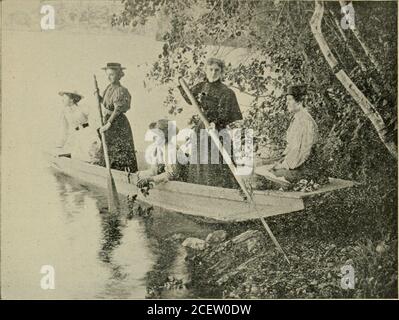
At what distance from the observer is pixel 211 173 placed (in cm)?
528

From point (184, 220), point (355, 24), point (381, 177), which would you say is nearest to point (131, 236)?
point (184, 220)

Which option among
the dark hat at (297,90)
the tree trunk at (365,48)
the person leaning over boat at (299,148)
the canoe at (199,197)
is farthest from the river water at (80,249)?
the tree trunk at (365,48)

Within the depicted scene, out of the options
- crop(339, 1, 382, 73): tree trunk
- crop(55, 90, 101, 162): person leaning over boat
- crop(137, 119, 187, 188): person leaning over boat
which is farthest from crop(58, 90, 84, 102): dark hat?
crop(339, 1, 382, 73): tree trunk

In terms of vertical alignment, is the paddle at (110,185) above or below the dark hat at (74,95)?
below

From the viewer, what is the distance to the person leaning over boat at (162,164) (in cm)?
529

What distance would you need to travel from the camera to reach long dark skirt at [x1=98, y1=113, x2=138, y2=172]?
5.29m

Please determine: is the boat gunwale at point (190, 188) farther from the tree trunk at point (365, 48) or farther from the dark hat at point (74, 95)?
the tree trunk at point (365, 48)

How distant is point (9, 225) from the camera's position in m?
5.23

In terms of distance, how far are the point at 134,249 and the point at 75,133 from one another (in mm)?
964

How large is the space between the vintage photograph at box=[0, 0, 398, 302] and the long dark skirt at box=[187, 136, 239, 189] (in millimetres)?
10

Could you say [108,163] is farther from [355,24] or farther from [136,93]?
[355,24]

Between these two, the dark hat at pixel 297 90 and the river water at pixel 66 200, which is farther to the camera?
the dark hat at pixel 297 90

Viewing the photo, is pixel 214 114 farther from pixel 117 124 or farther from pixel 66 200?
pixel 66 200

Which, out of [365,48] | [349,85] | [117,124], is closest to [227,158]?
[117,124]
